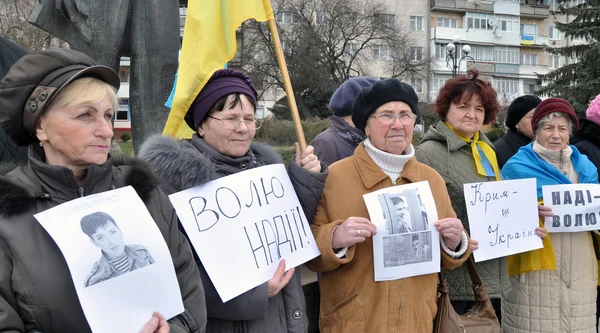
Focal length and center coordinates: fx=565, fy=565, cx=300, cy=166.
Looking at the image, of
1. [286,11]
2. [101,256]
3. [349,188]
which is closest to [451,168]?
[349,188]

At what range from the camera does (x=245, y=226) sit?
2293mm

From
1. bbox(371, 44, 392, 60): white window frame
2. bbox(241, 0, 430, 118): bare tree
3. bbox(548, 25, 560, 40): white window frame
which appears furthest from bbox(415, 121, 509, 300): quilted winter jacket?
bbox(548, 25, 560, 40): white window frame

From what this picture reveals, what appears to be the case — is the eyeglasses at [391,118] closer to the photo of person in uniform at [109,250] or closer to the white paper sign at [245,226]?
the white paper sign at [245,226]

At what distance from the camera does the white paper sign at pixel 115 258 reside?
5.11ft

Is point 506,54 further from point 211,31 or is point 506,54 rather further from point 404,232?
point 404,232

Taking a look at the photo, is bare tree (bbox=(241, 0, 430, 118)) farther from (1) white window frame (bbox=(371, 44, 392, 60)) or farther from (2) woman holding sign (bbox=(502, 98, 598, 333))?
(2) woman holding sign (bbox=(502, 98, 598, 333))

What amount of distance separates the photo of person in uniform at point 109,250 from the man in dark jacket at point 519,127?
3543mm

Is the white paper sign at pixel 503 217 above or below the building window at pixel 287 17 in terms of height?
below

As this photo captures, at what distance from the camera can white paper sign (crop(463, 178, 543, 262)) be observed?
3129 mm

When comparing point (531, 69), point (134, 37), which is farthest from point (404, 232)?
point (531, 69)

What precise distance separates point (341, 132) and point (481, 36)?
173ft

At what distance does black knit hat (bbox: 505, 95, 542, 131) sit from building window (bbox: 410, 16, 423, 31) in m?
46.9

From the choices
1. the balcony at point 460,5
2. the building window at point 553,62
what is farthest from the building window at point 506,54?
the building window at point 553,62

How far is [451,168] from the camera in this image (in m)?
3.22
